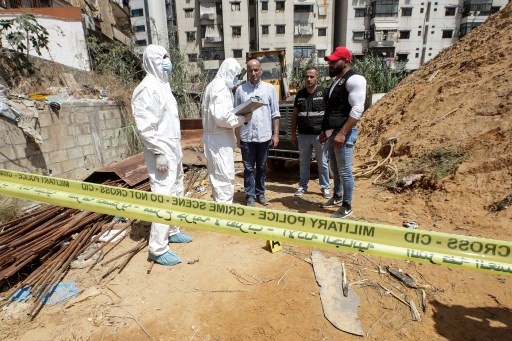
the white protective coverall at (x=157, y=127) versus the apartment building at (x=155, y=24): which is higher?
the apartment building at (x=155, y=24)

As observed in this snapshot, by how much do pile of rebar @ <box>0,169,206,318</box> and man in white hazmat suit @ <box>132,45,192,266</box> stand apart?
479 mm

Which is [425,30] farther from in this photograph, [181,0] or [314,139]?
[314,139]

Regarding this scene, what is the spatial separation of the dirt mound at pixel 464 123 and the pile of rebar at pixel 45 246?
4062 mm

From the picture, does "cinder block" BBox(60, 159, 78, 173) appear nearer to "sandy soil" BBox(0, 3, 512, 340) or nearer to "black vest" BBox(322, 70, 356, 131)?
"sandy soil" BBox(0, 3, 512, 340)

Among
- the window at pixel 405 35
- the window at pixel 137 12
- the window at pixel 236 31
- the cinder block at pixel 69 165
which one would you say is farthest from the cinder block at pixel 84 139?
the window at pixel 137 12

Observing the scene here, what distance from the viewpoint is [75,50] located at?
7770mm

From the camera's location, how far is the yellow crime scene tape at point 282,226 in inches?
61.2

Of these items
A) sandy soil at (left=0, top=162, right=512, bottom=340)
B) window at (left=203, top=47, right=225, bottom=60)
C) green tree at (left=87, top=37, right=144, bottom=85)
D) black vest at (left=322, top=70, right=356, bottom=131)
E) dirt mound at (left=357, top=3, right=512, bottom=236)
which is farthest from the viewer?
window at (left=203, top=47, right=225, bottom=60)

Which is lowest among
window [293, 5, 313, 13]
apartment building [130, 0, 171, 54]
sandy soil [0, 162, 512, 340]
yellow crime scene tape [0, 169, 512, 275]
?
sandy soil [0, 162, 512, 340]

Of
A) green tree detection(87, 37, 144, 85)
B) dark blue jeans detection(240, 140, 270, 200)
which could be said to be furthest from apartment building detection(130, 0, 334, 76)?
dark blue jeans detection(240, 140, 270, 200)

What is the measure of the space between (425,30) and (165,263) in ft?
116

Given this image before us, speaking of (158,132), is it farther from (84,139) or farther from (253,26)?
(253,26)

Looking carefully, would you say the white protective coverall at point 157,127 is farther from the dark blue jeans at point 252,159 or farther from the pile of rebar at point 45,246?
the dark blue jeans at point 252,159

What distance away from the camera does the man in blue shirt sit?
155 inches
